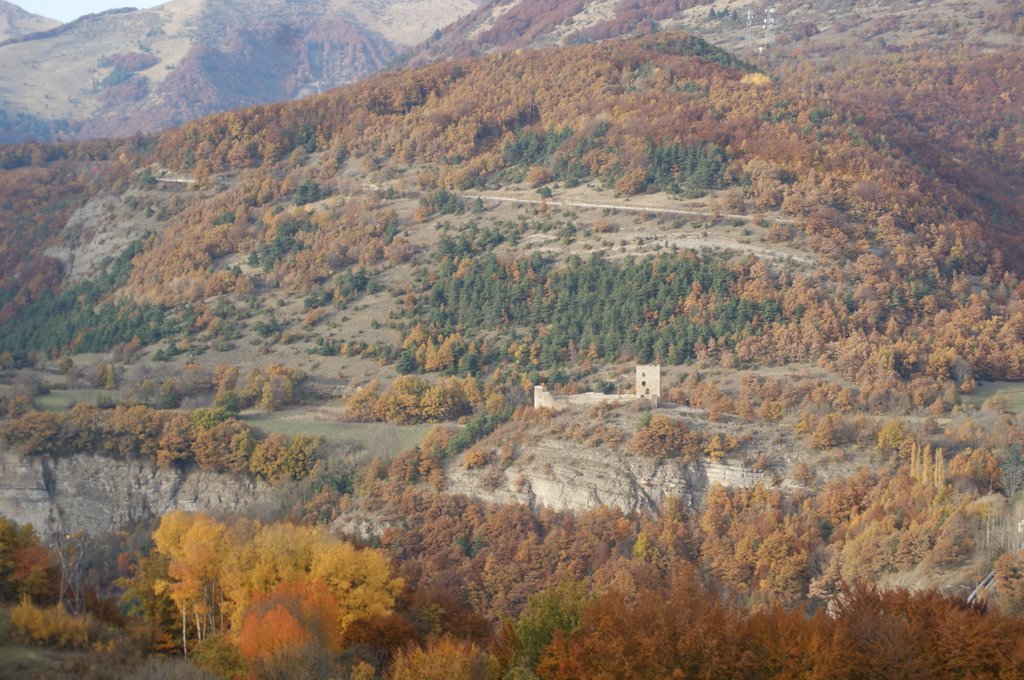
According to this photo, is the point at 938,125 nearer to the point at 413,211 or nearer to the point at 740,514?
the point at 413,211

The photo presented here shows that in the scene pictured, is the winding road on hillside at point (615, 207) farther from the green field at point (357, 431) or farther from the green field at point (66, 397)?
the green field at point (66, 397)

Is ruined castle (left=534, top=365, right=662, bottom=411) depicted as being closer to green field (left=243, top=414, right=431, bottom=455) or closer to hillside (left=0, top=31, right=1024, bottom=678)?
hillside (left=0, top=31, right=1024, bottom=678)

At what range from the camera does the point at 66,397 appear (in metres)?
91.4

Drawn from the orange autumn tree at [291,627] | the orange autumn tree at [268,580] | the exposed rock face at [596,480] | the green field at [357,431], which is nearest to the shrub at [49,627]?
the orange autumn tree at [268,580]

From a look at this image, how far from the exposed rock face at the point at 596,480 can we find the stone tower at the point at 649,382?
214 inches

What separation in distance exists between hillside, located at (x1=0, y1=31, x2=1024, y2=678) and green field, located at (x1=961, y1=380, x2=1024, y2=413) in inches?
14.2

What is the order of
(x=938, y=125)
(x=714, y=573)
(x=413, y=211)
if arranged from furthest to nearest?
(x=938, y=125) → (x=413, y=211) → (x=714, y=573)

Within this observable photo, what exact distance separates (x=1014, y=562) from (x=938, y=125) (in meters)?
86.1

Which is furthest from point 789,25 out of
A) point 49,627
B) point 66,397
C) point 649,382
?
point 49,627

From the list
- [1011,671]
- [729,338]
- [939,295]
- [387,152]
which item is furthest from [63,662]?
[387,152]

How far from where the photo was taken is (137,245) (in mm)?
115938

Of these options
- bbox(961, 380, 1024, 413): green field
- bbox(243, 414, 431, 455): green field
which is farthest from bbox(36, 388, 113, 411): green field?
bbox(961, 380, 1024, 413): green field

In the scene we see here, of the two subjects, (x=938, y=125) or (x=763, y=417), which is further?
(x=938, y=125)

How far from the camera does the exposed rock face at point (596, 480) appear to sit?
7331cm
